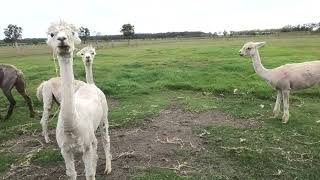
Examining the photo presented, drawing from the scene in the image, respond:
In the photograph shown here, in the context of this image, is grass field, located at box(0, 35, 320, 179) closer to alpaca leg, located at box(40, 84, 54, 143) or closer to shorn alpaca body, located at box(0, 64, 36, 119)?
shorn alpaca body, located at box(0, 64, 36, 119)

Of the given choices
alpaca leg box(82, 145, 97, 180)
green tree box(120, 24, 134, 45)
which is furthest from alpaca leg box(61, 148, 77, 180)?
green tree box(120, 24, 134, 45)

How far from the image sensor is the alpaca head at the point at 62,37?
201 inches

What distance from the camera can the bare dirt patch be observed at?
26.1 ft

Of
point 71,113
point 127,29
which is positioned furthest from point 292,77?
Answer: point 127,29

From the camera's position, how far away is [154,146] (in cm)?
918

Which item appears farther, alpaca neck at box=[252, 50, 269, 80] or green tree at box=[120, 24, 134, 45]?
green tree at box=[120, 24, 134, 45]

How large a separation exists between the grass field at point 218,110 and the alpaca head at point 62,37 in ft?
10.2

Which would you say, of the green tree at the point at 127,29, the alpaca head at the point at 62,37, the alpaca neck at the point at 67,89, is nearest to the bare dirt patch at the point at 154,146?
the alpaca neck at the point at 67,89

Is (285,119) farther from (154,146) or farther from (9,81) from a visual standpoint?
(9,81)

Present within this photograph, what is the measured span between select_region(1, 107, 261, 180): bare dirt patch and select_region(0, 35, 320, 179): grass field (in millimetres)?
199

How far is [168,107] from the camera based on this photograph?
43.1 feet

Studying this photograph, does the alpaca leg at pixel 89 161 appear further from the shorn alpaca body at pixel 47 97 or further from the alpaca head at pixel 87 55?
the shorn alpaca body at pixel 47 97

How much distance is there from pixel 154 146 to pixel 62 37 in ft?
15.3

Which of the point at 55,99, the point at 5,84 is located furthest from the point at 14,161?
the point at 5,84
